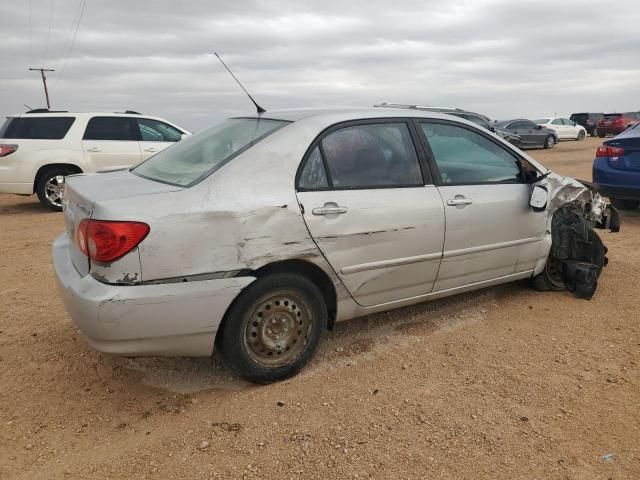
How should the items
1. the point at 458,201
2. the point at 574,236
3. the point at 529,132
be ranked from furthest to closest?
1. the point at 529,132
2. the point at 574,236
3. the point at 458,201

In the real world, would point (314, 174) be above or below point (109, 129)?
below

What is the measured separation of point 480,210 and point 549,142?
22523 mm

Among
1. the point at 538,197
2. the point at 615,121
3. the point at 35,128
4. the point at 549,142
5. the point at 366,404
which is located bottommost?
the point at 366,404

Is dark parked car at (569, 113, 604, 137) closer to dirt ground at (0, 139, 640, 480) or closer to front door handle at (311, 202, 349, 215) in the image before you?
dirt ground at (0, 139, 640, 480)

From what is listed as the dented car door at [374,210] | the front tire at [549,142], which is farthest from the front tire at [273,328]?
the front tire at [549,142]

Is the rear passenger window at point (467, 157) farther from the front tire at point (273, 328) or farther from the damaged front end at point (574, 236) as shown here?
the front tire at point (273, 328)

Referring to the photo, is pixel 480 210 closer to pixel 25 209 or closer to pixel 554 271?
pixel 554 271

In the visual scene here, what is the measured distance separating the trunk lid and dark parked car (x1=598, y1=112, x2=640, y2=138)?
31897 mm

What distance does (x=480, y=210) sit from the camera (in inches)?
144

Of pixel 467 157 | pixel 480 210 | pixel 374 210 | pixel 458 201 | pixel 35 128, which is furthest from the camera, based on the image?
pixel 35 128

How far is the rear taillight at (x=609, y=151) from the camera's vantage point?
715 cm

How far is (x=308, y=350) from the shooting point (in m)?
3.16

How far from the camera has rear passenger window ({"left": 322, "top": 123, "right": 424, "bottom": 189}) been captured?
316cm

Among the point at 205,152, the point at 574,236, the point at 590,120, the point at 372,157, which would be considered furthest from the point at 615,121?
the point at 205,152
